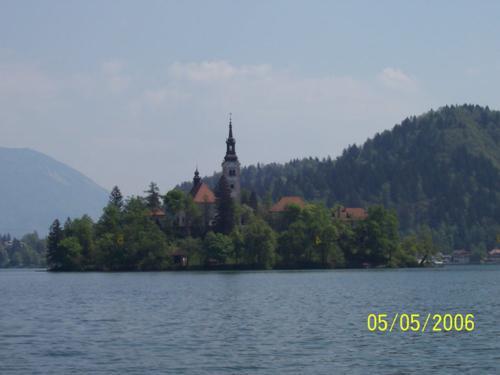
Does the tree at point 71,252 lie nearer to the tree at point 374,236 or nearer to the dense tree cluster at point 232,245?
the dense tree cluster at point 232,245

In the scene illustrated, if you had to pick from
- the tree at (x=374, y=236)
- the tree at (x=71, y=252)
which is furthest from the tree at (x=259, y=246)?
the tree at (x=71, y=252)

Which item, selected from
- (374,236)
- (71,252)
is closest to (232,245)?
(374,236)

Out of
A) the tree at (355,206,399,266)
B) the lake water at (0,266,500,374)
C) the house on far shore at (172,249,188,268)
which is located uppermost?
the tree at (355,206,399,266)

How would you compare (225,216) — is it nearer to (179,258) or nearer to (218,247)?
(179,258)

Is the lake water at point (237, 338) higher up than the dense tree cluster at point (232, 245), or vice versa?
the dense tree cluster at point (232, 245)

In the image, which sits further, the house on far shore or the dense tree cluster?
the house on far shore

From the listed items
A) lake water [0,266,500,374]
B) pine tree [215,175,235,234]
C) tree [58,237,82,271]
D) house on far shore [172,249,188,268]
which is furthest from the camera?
pine tree [215,175,235,234]

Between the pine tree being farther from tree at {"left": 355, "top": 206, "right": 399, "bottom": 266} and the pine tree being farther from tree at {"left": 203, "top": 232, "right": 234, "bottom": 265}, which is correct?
tree at {"left": 355, "top": 206, "right": 399, "bottom": 266}

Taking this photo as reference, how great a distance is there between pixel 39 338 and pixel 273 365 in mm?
17736

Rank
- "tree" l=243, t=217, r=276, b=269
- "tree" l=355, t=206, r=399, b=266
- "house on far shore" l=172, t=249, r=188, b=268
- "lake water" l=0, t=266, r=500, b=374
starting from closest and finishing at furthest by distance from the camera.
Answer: "lake water" l=0, t=266, r=500, b=374, "tree" l=243, t=217, r=276, b=269, "house on far shore" l=172, t=249, r=188, b=268, "tree" l=355, t=206, r=399, b=266

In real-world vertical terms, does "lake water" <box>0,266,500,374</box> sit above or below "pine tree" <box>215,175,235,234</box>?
below

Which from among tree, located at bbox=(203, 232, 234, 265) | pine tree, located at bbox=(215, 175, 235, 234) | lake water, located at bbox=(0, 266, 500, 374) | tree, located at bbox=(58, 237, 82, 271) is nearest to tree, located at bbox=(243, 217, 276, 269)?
tree, located at bbox=(203, 232, 234, 265)

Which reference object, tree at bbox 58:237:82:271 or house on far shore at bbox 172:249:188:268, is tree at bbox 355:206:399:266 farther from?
tree at bbox 58:237:82:271

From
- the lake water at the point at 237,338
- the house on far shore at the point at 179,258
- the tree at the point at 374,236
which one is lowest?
the lake water at the point at 237,338
